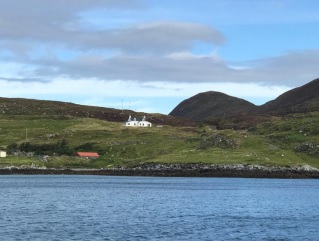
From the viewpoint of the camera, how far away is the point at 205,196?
108562 mm

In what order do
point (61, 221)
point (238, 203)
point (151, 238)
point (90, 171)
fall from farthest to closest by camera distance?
1. point (90, 171)
2. point (238, 203)
3. point (61, 221)
4. point (151, 238)

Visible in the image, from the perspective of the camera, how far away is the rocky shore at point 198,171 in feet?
517

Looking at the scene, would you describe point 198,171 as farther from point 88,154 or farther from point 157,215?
point 157,215

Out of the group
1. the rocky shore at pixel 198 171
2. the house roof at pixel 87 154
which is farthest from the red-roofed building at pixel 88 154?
the rocky shore at pixel 198 171

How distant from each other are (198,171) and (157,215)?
8504cm

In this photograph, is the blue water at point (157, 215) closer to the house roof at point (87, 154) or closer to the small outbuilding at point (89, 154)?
the small outbuilding at point (89, 154)

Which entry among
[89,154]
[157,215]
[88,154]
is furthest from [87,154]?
[157,215]

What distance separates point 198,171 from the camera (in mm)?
160875

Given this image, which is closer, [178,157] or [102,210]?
[102,210]

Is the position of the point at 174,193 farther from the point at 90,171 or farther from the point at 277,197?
the point at 90,171

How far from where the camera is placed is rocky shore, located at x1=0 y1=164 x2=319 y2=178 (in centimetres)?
15750

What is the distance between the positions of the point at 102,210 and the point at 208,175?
80.7 m

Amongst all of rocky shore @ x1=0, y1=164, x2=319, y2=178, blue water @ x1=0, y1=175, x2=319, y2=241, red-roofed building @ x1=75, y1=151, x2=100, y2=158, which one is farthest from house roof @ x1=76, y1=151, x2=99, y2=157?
blue water @ x1=0, y1=175, x2=319, y2=241

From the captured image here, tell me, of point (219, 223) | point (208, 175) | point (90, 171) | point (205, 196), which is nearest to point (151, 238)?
point (219, 223)
